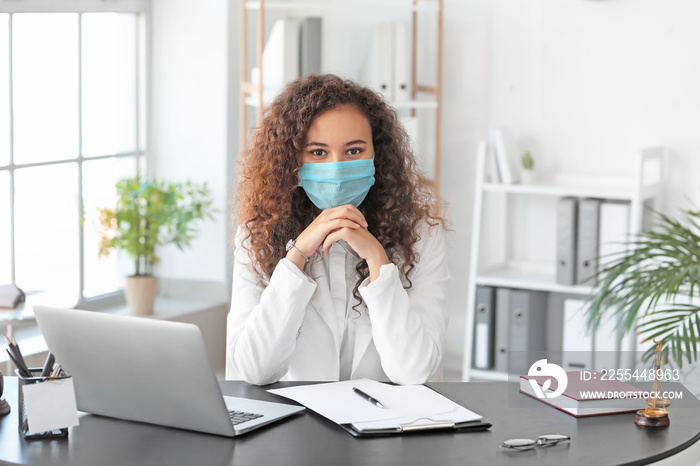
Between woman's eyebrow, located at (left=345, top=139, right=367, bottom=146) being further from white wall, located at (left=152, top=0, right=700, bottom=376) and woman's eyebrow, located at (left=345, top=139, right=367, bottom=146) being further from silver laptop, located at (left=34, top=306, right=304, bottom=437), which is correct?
white wall, located at (left=152, top=0, right=700, bottom=376)

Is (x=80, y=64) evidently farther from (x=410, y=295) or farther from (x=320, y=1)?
(x=410, y=295)

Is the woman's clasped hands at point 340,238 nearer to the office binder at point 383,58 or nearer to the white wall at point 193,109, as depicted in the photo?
the office binder at point 383,58

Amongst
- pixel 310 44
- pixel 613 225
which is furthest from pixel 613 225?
pixel 310 44

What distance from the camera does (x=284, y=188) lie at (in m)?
1.98

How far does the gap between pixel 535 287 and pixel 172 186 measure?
148cm

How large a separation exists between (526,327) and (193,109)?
1666 mm

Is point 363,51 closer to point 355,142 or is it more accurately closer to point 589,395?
point 355,142

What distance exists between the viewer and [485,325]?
364 centimetres

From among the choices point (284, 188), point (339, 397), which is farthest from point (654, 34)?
point (339, 397)

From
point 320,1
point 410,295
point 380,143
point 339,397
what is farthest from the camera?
point 320,1

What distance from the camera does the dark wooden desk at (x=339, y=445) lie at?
1.30m

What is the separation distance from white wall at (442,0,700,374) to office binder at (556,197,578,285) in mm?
304

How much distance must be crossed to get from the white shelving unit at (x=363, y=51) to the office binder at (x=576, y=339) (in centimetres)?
70

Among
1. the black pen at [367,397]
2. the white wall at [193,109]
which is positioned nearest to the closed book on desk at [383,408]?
the black pen at [367,397]
